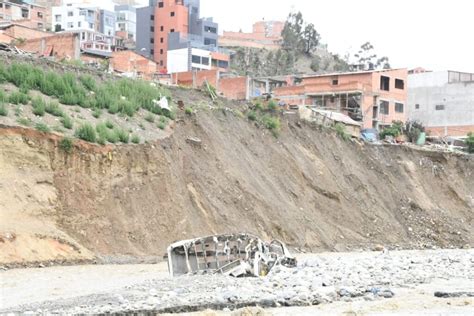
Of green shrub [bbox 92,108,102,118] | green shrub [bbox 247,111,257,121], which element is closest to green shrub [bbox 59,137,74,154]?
green shrub [bbox 92,108,102,118]

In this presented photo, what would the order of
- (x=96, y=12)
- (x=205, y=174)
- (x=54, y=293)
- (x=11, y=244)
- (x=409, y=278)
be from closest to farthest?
(x=54, y=293)
(x=409, y=278)
(x=11, y=244)
(x=205, y=174)
(x=96, y=12)

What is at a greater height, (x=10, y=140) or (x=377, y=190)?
(x=10, y=140)

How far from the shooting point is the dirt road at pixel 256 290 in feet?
61.6

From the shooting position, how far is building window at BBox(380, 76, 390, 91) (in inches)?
2812

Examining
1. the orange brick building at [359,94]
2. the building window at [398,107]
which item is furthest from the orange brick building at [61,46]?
the building window at [398,107]

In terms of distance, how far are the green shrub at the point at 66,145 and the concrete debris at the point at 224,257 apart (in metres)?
8.89

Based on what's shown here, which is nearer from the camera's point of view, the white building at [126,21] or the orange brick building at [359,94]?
the orange brick building at [359,94]

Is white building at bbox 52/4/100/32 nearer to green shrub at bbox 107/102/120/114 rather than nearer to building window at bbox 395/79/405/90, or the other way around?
building window at bbox 395/79/405/90

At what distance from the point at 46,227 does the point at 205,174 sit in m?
11.0

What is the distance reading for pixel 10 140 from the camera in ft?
105

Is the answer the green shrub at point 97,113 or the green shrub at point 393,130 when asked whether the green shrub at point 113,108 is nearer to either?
the green shrub at point 97,113

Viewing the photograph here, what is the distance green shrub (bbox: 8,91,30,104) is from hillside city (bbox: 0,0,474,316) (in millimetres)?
66

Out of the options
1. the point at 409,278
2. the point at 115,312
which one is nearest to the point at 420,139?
the point at 409,278

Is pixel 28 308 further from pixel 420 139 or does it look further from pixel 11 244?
pixel 420 139
